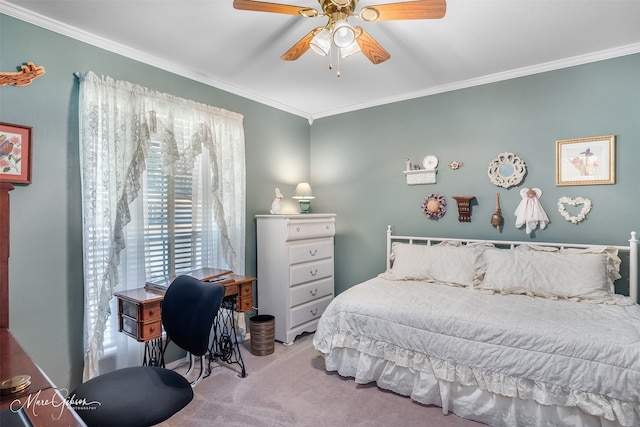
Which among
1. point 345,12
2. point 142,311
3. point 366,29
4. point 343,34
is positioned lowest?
point 142,311

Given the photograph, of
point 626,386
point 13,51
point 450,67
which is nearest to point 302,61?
point 450,67

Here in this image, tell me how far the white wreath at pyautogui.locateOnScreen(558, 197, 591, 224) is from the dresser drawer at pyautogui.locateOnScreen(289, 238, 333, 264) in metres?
2.22

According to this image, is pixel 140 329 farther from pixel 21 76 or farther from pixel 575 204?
pixel 575 204

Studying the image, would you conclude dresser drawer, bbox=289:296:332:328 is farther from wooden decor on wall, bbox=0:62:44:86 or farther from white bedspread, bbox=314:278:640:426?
wooden decor on wall, bbox=0:62:44:86

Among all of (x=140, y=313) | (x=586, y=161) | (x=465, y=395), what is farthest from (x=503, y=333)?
(x=140, y=313)

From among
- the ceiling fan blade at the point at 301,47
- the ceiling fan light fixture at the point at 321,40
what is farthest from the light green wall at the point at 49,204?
the ceiling fan light fixture at the point at 321,40

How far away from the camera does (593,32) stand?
7.81ft

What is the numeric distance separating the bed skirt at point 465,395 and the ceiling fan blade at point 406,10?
208 cm

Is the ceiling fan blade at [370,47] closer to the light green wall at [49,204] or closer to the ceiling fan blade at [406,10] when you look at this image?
the ceiling fan blade at [406,10]

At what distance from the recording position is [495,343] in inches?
80.5

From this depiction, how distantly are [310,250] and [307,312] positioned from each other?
65 centimetres

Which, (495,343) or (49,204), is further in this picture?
(49,204)

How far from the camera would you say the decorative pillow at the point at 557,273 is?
2424mm

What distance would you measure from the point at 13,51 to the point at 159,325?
1.95 m
